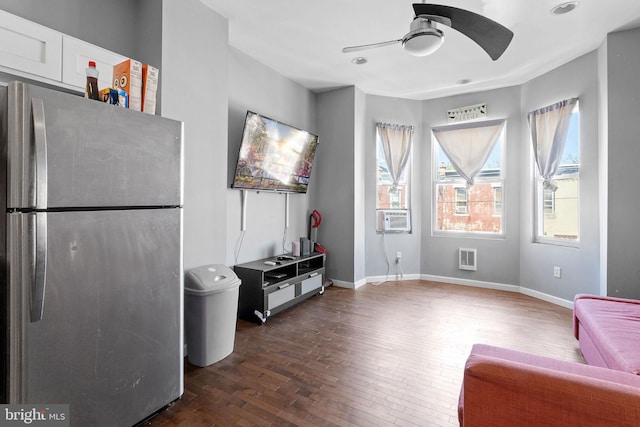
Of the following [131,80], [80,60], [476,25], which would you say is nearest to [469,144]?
[476,25]

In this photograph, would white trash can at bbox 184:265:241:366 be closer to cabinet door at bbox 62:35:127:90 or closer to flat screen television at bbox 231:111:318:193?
flat screen television at bbox 231:111:318:193

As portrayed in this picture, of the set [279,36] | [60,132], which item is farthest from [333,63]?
[60,132]

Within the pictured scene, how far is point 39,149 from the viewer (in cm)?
124

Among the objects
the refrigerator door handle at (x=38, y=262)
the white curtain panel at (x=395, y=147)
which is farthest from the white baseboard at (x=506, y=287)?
the refrigerator door handle at (x=38, y=262)

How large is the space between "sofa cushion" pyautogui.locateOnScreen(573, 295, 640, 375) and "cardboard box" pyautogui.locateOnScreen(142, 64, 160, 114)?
298 centimetres

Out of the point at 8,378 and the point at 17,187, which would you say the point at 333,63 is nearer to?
the point at 17,187

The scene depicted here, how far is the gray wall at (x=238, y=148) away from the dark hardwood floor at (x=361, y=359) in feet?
2.99

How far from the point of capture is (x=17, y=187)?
1216 millimetres

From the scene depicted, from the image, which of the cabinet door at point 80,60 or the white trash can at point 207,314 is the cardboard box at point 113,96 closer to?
the cabinet door at point 80,60

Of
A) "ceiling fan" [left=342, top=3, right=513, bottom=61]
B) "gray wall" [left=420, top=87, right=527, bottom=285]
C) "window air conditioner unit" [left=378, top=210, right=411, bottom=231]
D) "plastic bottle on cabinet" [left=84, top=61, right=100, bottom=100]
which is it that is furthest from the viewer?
"window air conditioner unit" [left=378, top=210, right=411, bottom=231]

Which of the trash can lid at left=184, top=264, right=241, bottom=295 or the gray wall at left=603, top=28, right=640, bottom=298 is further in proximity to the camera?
the gray wall at left=603, top=28, right=640, bottom=298

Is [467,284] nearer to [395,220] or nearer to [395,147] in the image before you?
[395,220]

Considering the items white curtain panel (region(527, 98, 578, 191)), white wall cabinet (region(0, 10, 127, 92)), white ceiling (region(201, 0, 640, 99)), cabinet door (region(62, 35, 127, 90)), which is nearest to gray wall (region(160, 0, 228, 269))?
white ceiling (region(201, 0, 640, 99))

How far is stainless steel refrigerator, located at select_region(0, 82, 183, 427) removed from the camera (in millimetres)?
1229
